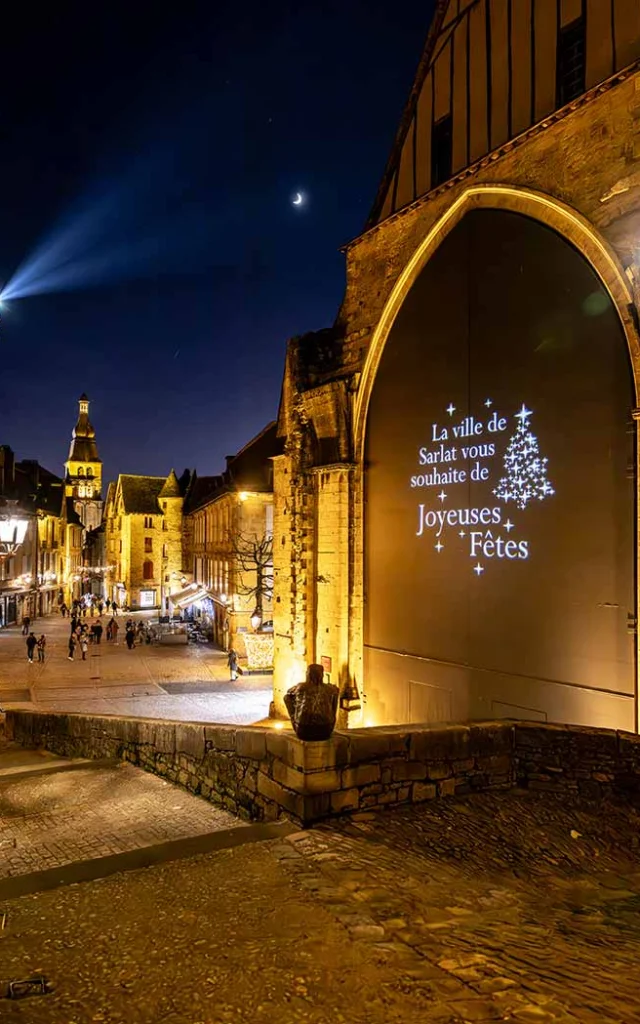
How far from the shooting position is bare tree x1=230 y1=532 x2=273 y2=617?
26531 millimetres

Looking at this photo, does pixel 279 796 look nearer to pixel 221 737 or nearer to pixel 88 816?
pixel 221 737

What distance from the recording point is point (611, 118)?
9703mm

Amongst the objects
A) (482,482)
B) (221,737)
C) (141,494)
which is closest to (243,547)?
(482,482)

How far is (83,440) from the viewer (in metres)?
107

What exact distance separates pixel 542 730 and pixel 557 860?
1702mm

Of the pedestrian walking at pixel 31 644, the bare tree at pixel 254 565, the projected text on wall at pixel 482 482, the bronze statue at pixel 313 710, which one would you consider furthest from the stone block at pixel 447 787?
the pedestrian walking at pixel 31 644

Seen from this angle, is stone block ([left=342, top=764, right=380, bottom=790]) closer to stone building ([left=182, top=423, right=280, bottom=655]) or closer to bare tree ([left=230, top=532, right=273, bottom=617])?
stone building ([left=182, top=423, right=280, bottom=655])

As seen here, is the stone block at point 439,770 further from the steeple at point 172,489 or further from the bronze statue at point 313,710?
the steeple at point 172,489

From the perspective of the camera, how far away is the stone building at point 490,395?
963 centimetres

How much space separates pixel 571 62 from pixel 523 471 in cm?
615

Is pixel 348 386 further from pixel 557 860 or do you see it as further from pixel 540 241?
pixel 557 860

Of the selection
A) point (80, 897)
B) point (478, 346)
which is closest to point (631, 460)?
point (478, 346)

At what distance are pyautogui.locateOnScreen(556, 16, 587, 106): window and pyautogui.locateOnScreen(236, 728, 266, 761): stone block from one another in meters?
9.82

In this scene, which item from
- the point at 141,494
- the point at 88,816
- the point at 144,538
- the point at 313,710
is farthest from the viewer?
the point at 141,494
